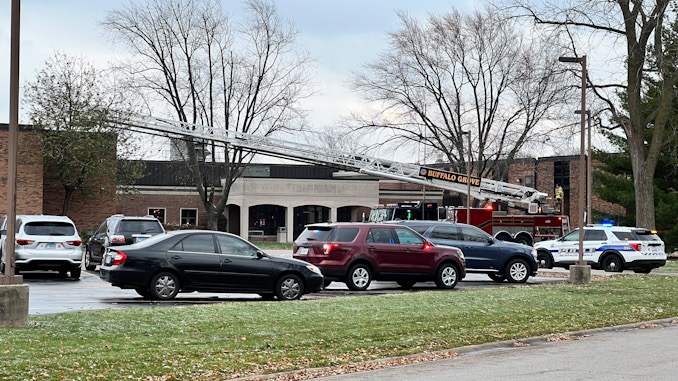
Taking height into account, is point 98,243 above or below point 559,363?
above

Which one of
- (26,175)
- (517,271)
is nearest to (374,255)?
(517,271)

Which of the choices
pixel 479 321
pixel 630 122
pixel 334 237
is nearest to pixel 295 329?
pixel 479 321

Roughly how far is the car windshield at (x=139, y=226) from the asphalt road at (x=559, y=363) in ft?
50.2

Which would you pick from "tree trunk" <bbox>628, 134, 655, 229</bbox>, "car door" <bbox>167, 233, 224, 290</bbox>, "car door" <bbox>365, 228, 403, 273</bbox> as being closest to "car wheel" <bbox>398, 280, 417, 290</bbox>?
"car door" <bbox>365, 228, 403, 273</bbox>

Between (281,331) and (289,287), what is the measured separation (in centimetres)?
547

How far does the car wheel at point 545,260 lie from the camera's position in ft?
105

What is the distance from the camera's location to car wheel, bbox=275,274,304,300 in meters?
18.2

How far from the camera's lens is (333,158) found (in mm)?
43625

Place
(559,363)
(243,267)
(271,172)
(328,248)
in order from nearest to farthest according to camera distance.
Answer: (559,363) < (243,267) < (328,248) < (271,172)

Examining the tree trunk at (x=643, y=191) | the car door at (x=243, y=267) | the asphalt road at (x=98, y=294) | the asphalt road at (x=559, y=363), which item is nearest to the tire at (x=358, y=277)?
the asphalt road at (x=98, y=294)

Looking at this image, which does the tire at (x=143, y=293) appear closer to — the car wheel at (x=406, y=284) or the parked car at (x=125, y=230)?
the parked car at (x=125, y=230)

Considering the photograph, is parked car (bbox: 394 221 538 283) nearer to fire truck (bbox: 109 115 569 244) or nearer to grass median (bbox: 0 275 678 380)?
grass median (bbox: 0 275 678 380)

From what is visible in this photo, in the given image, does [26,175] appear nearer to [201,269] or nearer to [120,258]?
[120,258]

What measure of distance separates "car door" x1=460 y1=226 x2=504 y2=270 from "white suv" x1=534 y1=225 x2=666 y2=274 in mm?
6867
